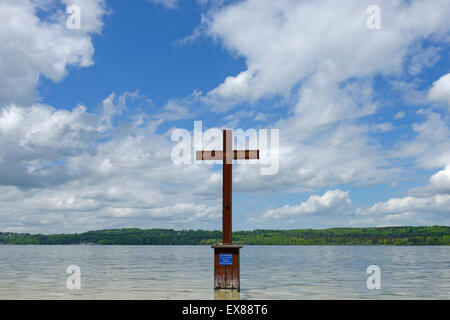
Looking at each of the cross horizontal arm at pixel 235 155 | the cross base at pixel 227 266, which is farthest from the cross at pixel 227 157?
the cross base at pixel 227 266

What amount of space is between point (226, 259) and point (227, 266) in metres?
0.28

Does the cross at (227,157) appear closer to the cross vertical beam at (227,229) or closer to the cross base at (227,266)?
the cross vertical beam at (227,229)

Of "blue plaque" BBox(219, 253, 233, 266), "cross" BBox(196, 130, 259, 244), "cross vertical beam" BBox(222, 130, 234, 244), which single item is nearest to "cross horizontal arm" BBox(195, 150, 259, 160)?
"cross" BBox(196, 130, 259, 244)

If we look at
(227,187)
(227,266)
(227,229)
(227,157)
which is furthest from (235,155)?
(227,266)

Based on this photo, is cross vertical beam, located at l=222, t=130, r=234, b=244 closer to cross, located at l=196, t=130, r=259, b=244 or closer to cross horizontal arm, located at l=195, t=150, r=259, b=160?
cross, located at l=196, t=130, r=259, b=244

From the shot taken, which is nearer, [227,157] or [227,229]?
[227,229]

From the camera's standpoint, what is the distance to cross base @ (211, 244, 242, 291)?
17359mm

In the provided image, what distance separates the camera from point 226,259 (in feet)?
57.0

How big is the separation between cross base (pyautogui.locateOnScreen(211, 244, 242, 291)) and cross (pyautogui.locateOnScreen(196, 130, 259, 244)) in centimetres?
38

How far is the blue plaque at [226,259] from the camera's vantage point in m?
17.4

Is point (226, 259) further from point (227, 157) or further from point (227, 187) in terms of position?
point (227, 157)

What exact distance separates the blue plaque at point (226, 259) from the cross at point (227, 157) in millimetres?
494
